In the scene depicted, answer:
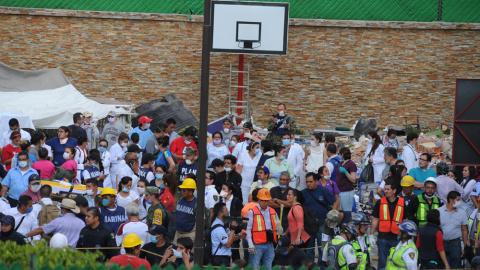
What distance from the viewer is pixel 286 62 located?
27188 millimetres

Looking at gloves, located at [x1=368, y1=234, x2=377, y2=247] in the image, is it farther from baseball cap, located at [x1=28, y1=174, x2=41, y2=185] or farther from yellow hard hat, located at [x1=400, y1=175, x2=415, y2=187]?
baseball cap, located at [x1=28, y1=174, x2=41, y2=185]

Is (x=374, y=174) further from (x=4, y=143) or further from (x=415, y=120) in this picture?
(x=415, y=120)

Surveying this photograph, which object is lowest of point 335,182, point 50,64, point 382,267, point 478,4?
point 382,267

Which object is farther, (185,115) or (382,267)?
(185,115)

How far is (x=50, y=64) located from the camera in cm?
2700

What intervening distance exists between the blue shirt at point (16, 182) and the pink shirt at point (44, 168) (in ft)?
1.59

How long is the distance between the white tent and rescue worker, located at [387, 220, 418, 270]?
1123 centimetres

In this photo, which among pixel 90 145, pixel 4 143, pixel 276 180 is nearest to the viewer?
pixel 276 180

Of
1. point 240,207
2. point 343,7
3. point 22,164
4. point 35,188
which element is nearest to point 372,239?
point 240,207

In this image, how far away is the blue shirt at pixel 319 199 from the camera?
13750 millimetres

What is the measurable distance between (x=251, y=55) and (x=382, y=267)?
578 inches

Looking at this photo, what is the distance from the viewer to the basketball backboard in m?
25.2

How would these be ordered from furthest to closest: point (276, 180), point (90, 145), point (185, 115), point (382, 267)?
point (185, 115)
point (90, 145)
point (276, 180)
point (382, 267)

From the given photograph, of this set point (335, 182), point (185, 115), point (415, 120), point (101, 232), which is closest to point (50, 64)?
point (185, 115)
